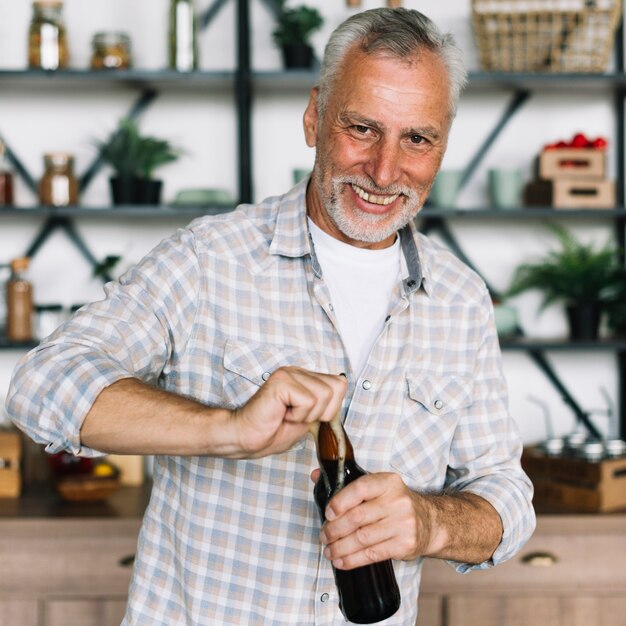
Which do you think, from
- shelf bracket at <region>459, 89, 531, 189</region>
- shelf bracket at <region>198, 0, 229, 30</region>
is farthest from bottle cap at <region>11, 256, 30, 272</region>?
shelf bracket at <region>459, 89, 531, 189</region>

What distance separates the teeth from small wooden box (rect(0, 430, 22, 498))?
70.9 inches

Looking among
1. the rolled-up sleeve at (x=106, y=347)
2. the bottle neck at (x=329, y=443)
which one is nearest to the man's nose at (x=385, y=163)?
the rolled-up sleeve at (x=106, y=347)

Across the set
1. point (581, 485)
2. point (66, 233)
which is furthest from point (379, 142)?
point (66, 233)

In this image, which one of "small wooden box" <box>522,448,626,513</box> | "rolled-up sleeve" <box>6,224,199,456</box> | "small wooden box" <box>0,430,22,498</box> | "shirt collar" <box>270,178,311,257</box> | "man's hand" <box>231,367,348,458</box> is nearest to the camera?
"man's hand" <box>231,367,348,458</box>

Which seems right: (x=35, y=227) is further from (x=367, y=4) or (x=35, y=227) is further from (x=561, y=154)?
(x=561, y=154)

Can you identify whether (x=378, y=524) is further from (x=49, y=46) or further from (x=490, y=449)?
(x=49, y=46)

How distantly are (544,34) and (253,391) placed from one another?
7.10 feet

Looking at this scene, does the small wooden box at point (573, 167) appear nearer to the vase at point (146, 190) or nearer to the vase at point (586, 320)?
the vase at point (586, 320)

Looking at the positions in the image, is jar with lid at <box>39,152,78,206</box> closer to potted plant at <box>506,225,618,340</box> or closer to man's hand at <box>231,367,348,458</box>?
potted plant at <box>506,225,618,340</box>

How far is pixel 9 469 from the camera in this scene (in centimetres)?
292

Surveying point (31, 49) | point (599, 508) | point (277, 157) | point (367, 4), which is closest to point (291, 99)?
point (277, 157)

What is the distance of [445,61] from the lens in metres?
1.58

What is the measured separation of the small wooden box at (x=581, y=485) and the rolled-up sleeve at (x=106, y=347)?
1.71 meters

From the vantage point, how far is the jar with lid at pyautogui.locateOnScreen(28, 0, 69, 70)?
3.13m
